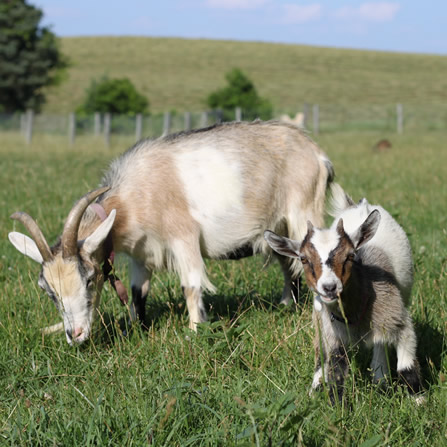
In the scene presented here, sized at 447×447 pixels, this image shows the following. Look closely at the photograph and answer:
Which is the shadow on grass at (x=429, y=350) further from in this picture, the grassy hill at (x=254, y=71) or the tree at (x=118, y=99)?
the grassy hill at (x=254, y=71)

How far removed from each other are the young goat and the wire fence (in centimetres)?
2301

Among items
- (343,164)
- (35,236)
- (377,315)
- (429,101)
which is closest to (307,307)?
(377,315)

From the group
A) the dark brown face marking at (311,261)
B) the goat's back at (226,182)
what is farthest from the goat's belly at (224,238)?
the dark brown face marking at (311,261)

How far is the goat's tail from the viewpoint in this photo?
4.56 metres

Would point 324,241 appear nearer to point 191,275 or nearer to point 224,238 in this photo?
point 191,275

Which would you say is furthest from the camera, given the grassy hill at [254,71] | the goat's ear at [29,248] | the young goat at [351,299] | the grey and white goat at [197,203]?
the grassy hill at [254,71]

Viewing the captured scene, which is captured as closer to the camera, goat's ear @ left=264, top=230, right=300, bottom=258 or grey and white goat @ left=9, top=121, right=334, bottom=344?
goat's ear @ left=264, top=230, right=300, bottom=258

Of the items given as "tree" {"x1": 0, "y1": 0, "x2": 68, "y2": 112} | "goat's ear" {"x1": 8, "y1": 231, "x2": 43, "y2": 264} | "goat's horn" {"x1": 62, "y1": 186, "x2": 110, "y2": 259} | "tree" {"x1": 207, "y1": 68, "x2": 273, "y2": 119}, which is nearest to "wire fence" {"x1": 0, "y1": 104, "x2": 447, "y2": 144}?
"tree" {"x1": 207, "y1": 68, "x2": 273, "y2": 119}

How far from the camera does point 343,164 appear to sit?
586 inches

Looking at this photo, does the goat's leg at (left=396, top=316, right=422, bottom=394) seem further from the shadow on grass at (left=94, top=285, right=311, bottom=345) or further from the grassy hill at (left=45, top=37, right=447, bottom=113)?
the grassy hill at (left=45, top=37, right=447, bottom=113)

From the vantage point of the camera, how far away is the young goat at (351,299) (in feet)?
10.00

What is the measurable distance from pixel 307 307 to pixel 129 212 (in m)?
1.46

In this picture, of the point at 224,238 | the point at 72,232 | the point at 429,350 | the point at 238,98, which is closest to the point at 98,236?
the point at 72,232

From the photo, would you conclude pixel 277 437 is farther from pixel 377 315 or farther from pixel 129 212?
pixel 129 212
